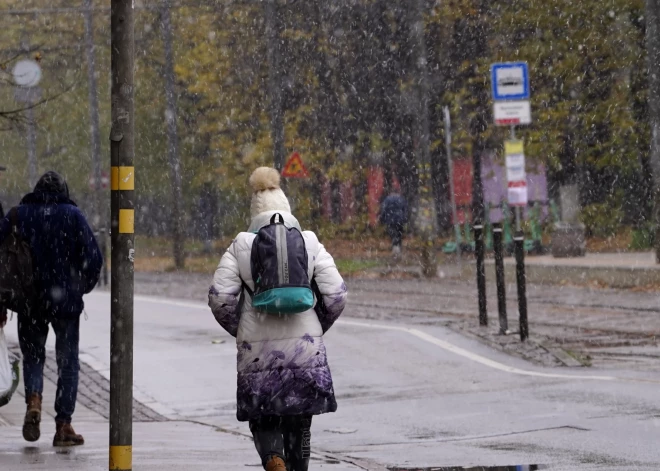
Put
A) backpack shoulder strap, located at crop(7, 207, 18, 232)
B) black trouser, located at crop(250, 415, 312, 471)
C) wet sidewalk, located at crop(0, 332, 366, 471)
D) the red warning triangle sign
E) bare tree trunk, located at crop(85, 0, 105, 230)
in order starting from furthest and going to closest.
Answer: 1. bare tree trunk, located at crop(85, 0, 105, 230)
2. the red warning triangle sign
3. backpack shoulder strap, located at crop(7, 207, 18, 232)
4. wet sidewalk, located at crop(0, 332, 366, 471)
5. black trouser, located at crop(250, 415, 312, 471)

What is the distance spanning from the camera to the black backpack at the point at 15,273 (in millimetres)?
9656

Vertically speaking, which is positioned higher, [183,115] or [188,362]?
[183,115]

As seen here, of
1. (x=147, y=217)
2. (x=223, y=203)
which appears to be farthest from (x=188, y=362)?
(x=147, y=217)

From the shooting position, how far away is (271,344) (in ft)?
23.3

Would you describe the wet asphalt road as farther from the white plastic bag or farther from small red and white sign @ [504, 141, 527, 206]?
small red and white sign @ [504, 141, 527, 206]

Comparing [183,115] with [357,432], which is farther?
[183,115]

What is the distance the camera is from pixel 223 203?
2260 inches

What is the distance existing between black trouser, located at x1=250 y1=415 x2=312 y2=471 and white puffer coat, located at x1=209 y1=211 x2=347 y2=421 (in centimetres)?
11

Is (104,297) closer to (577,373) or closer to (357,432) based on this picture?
(577,373)

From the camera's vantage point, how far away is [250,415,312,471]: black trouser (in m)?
7.16

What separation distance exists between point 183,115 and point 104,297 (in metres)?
23.0

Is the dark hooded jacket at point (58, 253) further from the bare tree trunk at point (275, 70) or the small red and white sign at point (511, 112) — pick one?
the bare tree trunk at point (275, 70)

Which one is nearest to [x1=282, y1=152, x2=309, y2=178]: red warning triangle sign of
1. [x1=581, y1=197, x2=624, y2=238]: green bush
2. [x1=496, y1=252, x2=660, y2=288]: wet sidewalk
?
[x1=496, y1=252, x2=660, y2=288]: wet sidewalk

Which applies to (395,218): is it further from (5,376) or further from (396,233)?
(5,376)
